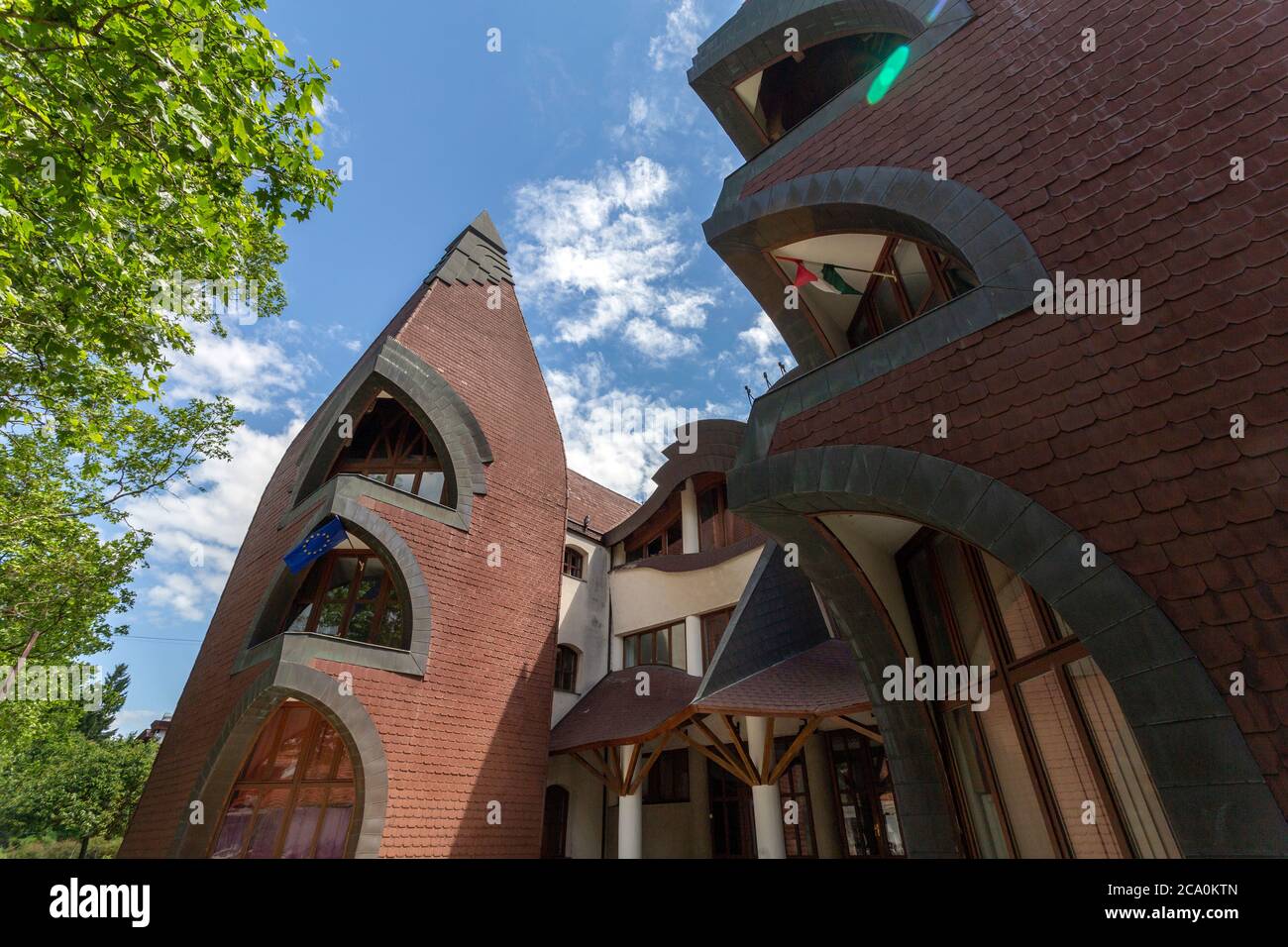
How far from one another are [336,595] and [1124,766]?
46.0 ft

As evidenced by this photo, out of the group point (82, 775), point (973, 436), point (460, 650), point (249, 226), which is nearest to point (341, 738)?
point (460, 650)

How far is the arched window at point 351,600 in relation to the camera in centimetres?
1288

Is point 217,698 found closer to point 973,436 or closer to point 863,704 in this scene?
point 863,704

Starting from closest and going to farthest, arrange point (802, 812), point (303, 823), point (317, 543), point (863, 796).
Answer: point (303, 823) → point (863, 796) → point (317, 543) → point (802, 812)

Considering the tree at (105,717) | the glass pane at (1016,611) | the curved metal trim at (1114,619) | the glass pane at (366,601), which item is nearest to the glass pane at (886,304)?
the curved metal trim at (1114,619)

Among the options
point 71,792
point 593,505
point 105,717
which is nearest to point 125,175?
point 593,505

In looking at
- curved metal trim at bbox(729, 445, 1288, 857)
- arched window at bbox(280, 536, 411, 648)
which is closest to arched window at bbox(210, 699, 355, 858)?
arched window at bbox(280, 536, 411, 648)

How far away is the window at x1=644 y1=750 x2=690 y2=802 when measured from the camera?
48.5ft

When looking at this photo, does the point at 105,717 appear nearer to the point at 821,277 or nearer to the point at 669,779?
the point at 669,779

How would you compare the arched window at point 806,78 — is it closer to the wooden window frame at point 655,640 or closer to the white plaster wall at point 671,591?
the white plaster wall at point 671,591

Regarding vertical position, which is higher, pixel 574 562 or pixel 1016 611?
pixel 574 562

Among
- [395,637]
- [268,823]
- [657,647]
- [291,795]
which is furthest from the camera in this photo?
[657,647]

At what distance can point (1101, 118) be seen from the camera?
16.9 ft

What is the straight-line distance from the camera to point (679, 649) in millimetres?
15430
